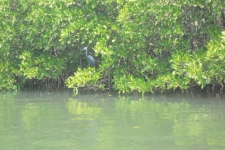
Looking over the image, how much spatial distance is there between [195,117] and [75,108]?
2384mm

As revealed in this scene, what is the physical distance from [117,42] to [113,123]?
11.2 ft

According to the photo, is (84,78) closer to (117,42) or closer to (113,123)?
(117,42)

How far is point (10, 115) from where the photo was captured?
353 inches

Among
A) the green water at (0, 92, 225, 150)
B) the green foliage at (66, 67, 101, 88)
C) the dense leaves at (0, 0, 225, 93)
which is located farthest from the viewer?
the green foliage at (66, 67, 101, 88)

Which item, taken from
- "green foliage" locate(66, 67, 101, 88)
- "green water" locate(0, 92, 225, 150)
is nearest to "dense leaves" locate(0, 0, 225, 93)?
"green foliage" locate(66, 67, 101, 88)

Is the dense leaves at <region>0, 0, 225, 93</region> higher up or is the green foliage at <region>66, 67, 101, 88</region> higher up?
the dense leaves at <region>0, 0, 225, 93</region>

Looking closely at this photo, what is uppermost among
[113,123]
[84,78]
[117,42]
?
[117,42]

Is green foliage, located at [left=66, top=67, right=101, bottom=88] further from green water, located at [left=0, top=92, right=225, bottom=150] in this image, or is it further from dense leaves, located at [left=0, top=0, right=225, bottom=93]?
green water, located at [left=0, top=92, right=225, bottom=150]

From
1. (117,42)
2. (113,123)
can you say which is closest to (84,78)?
(117,42)

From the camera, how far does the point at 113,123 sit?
7.89 metres

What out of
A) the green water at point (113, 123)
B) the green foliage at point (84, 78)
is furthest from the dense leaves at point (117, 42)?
the green water at point (113, 123)

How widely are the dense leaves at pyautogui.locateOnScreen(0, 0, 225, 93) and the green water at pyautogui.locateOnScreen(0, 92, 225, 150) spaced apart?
478 mm

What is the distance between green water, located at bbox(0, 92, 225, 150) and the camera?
647cm

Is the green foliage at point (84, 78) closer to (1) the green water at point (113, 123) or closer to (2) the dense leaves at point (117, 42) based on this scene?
(2) the dense leaves at point (117, 42)
